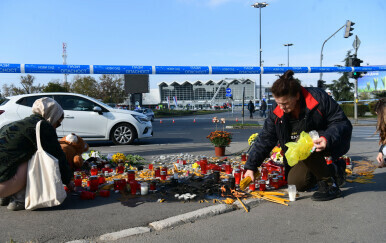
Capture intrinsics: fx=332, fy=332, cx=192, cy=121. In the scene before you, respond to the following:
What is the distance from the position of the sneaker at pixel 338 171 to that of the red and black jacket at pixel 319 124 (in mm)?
476

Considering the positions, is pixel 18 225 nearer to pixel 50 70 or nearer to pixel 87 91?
pixel 50 70

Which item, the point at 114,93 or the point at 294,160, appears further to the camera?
the point at 114,93

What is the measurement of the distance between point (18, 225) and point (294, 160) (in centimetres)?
306

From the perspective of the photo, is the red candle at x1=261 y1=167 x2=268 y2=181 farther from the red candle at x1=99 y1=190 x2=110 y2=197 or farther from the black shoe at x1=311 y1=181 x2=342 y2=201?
the red candle at x1=99 y1=190 x2=110 y2=197

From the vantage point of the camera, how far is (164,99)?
128500 mm

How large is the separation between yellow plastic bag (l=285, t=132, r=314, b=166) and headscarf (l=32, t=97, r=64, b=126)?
9.26ft

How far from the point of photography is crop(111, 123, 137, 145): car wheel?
10.5m

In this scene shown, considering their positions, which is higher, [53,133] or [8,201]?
[53,133]

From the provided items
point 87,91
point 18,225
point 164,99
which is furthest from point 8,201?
point 164,99

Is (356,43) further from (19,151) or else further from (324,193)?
(19,151)

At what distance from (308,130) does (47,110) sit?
3164 millimetres

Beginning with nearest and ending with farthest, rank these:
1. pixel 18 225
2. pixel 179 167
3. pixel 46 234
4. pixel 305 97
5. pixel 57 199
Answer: pixel 46 234, pixel 18 225, pixel 57 199, pixel 305 97, pixel 179 167

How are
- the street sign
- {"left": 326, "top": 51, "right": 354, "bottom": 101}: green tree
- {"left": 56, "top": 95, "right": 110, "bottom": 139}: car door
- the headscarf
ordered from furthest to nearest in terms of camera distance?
{"left": 326, "top": 51, "right": 354, "bottom": 101}: green tree, the street sign, {"left": 56, "top": 95, "right": 110, "bottom": 139}: car door, the headscarf

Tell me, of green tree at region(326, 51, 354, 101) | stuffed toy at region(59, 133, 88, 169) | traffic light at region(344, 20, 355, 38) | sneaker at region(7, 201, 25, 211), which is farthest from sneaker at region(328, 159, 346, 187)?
green tree at region(326, 51, 354, 101)
